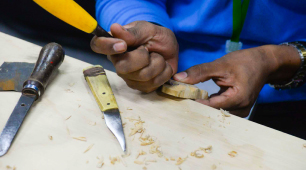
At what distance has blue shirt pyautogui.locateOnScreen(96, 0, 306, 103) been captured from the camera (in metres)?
1.11

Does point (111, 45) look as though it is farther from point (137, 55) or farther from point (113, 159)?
point (113, 159)

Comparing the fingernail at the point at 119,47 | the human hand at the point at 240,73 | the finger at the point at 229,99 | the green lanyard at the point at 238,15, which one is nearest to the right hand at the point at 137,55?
the fingernail at the point at 119,47

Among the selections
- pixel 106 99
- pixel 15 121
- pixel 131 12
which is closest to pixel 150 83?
pixel 106 99

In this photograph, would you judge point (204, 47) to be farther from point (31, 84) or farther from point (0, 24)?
point (0, 24)

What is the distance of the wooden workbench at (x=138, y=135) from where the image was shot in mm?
550

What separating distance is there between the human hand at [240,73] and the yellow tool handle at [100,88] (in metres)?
0.24

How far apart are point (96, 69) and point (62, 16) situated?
0.82 feet

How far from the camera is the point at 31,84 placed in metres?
0.66

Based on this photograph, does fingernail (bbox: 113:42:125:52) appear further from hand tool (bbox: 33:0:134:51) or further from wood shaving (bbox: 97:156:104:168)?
wood shaving (bbox: 97:156:104:168)

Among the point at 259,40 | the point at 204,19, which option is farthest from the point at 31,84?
the point at 259,40

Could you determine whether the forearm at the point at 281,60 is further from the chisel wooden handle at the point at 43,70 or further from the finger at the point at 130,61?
the chisel wooden handle at the point at 43,70

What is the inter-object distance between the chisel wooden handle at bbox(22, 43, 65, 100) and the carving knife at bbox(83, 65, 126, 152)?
93 mm

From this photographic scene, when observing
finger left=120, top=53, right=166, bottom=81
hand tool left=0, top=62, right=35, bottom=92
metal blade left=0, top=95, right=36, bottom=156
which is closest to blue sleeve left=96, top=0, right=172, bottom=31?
finger left=120, top=53, right=166, bottom=81

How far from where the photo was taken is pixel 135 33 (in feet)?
2.43
